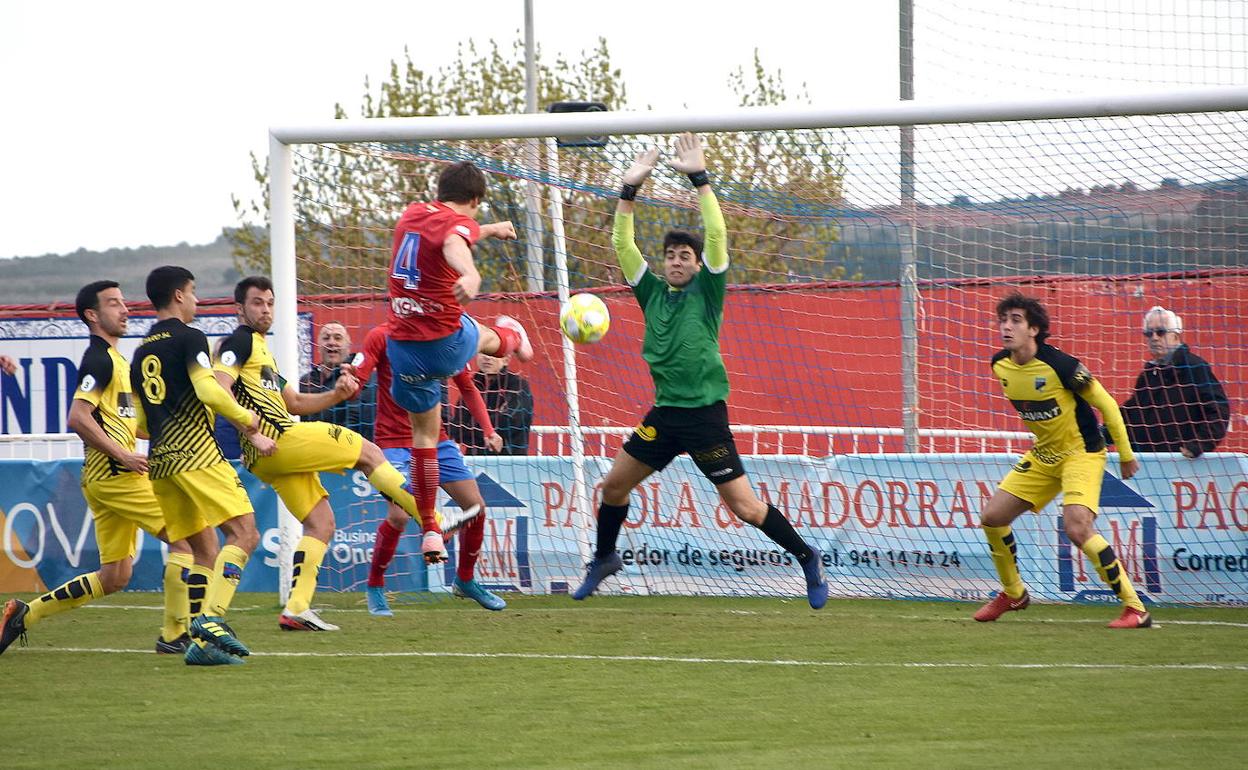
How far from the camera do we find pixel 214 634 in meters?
7.77

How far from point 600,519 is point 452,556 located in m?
2.89

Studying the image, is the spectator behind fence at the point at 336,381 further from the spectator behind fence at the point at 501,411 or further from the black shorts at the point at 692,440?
the black shorts at the point at 692,440

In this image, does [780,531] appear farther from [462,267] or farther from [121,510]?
[121,510]

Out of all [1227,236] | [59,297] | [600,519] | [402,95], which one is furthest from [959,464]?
[59,297]

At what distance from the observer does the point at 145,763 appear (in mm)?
5656

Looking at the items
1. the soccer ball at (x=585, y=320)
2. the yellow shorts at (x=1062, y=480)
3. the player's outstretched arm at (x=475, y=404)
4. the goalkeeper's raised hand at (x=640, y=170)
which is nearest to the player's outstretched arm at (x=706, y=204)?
the goalkeeper's raised hand at (x=640, y=170)

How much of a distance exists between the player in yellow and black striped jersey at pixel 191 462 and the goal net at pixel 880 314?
7.88 ft

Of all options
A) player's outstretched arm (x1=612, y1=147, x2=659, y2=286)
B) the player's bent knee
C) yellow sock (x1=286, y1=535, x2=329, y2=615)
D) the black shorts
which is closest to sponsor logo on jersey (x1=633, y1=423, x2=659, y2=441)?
the black shorts

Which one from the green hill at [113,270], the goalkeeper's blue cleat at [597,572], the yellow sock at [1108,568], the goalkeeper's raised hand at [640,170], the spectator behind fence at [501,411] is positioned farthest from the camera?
the green hill at [113,270]

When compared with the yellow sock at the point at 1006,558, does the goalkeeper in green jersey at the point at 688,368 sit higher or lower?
higher

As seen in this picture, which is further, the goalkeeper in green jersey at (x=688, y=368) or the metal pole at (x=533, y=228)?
the metal pole at (x=533, y=228)

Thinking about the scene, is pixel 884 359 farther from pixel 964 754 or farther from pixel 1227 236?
pixel 964 754

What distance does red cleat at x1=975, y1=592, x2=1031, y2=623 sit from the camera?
9.58 m

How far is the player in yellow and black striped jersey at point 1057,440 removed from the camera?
9.18 metres
